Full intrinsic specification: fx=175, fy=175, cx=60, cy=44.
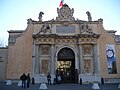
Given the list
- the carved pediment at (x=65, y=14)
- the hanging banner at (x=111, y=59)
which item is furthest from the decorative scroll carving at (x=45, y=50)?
the hanging banner at (x=111, y=59)

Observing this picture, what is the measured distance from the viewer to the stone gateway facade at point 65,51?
24781 mm

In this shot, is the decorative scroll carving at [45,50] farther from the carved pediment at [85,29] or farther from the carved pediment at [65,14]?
the carved pediment at [85,29]

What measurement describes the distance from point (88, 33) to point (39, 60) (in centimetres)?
817

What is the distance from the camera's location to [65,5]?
27.3 meters

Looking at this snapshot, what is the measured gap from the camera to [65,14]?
26.8 meters

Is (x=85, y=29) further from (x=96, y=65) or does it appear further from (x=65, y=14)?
(x=96, y=65)

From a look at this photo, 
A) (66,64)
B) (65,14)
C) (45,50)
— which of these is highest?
(65,14)

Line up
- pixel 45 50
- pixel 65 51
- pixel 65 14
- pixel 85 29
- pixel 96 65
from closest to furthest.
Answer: pixel 96 65 → pixel 45 50 → pixel 85 29 → pixel 65 51 → pixel 65 14

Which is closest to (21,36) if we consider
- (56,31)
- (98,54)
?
(56,31)

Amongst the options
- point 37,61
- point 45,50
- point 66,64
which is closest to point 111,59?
point 66,64

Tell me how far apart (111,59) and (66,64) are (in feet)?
22.0

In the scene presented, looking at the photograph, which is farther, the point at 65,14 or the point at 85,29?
the point at 65,14

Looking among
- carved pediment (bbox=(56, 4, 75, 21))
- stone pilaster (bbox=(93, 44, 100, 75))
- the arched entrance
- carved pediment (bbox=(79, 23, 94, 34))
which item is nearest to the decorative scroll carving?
the arched entrance

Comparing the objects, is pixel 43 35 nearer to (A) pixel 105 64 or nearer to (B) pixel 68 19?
(B) pixel 68 19
